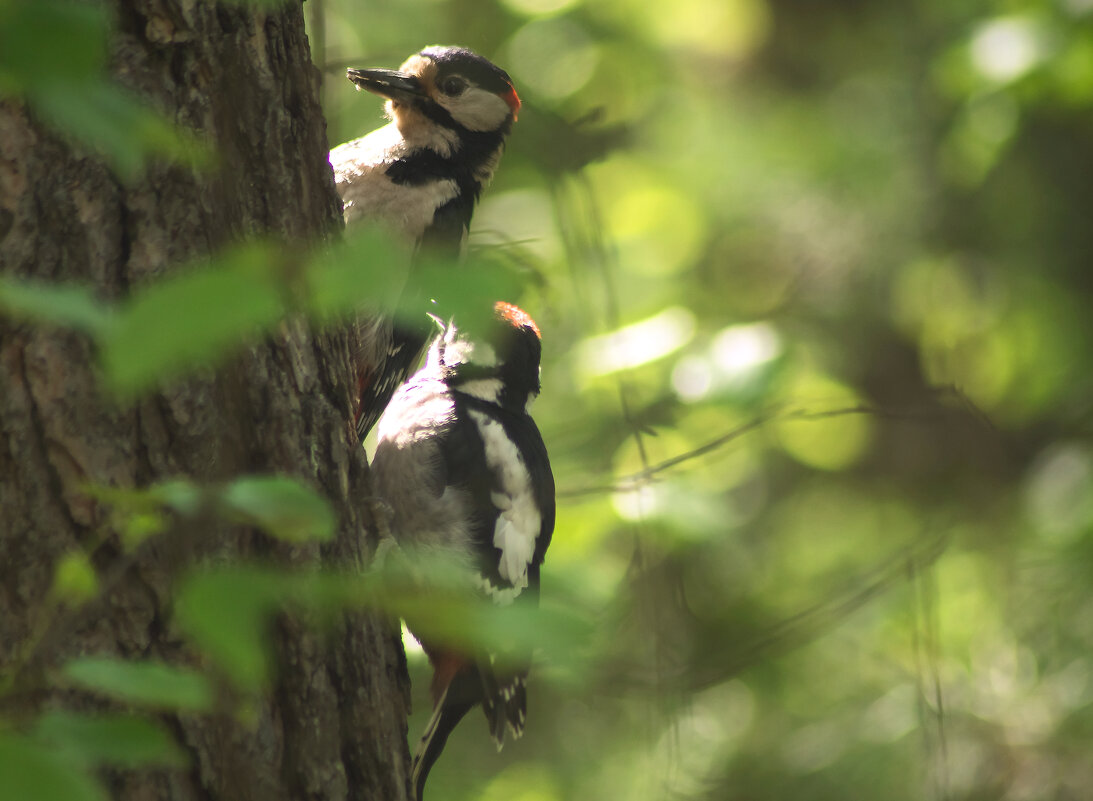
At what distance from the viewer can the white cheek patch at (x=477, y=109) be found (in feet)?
7.80

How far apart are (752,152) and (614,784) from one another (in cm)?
323

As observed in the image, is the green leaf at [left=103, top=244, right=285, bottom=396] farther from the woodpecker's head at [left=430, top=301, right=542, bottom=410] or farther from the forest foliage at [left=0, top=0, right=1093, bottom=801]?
the woodpecker's head at [left=430, top=301, right=542, bottom=410]

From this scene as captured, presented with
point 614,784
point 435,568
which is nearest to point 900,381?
point 614,784

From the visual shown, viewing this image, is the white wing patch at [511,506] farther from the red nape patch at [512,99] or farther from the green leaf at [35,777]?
the green leaf at [35,777]

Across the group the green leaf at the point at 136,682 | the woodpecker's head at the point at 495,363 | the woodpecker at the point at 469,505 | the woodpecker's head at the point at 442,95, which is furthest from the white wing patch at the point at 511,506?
the green leaf at the point at 136,682

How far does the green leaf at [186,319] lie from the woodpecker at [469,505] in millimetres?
1693

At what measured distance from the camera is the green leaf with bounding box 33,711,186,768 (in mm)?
634

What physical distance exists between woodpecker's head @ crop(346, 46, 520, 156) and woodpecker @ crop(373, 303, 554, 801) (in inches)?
16.4

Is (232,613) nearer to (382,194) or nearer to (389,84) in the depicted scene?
(382,194)

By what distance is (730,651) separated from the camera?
8.84ft

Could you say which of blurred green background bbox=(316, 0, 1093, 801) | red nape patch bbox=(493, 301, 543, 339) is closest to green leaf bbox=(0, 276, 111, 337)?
blurred green background bbox=(316, 0, 1093, 801)

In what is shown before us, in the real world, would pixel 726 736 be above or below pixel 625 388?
below

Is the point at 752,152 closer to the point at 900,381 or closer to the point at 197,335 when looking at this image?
the point at 900,381

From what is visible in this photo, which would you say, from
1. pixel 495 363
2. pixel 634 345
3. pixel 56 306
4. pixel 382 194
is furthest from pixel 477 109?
pixel 56 306
